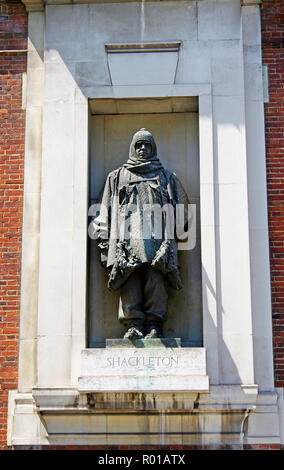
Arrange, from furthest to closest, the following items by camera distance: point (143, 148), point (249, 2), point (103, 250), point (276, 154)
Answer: point (249, 2), point (276, 154), point (143, 148), point (103, 250)

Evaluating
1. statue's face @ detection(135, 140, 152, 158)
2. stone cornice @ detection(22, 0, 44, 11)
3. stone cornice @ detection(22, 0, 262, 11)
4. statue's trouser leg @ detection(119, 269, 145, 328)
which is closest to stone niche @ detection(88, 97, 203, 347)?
statue's trouser leg @ detection(119, 269, 145, 328)

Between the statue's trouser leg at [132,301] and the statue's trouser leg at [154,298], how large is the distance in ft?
0.28

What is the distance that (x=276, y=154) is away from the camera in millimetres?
12453

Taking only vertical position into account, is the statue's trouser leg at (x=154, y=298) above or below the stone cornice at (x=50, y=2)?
below

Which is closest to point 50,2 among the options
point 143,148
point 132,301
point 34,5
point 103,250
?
point 34,5

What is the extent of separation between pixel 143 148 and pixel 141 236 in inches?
48.2

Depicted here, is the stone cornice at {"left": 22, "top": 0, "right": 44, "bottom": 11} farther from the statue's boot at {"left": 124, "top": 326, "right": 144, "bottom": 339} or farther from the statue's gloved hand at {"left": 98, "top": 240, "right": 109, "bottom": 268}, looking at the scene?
the statue's boot at {"left": 124, "top": 326, "right": 144, "bottom": 339}

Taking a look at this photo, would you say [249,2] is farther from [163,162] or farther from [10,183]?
[10,183]

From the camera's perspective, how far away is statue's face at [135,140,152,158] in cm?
1225

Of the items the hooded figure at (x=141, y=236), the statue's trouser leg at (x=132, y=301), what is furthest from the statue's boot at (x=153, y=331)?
the statue's trouser leg at (x=132, y=301)

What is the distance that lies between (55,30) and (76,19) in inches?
13.0

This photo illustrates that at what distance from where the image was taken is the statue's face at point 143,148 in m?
12.2

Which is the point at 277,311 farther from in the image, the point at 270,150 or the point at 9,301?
the point at 9,301

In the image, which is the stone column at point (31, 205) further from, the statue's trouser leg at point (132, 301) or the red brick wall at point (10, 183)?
the statue's trouser leg at point (132, 301)
